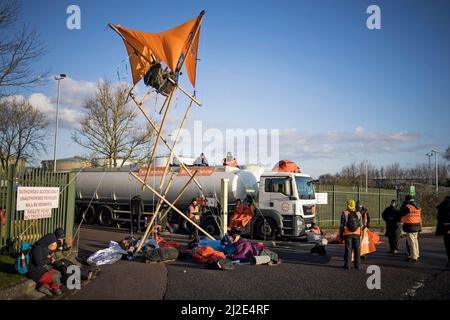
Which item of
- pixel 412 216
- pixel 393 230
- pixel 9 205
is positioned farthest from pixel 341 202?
pixel 9 205

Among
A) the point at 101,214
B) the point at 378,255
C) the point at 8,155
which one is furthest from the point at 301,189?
the point at 8,155

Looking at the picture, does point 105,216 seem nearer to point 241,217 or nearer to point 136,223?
point 136,223

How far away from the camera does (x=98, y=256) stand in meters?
10.5

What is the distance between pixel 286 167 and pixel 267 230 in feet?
8.84

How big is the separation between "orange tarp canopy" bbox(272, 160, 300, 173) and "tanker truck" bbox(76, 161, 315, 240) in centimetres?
52

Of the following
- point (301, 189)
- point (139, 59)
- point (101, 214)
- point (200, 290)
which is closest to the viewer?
point (200, 290)

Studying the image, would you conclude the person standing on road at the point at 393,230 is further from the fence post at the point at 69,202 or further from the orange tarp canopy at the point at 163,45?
the fence post at the point at 69,202

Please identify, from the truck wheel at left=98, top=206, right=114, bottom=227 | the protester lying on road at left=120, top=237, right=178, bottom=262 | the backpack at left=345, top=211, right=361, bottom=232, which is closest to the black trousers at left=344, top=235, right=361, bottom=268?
the backpack at left=345, top=211, right=361, bottom=232

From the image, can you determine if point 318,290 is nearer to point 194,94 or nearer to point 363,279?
point 363,279

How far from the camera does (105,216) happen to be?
22.9 metres

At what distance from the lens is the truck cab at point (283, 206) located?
15.6m

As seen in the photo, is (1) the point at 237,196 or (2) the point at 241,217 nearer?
(2) the point at 241,217

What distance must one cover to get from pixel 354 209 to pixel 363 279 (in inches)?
80.6

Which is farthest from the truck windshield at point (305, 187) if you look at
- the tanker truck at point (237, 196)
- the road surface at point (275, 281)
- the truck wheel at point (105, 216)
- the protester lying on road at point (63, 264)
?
the truck wheel at point (105, 216)
